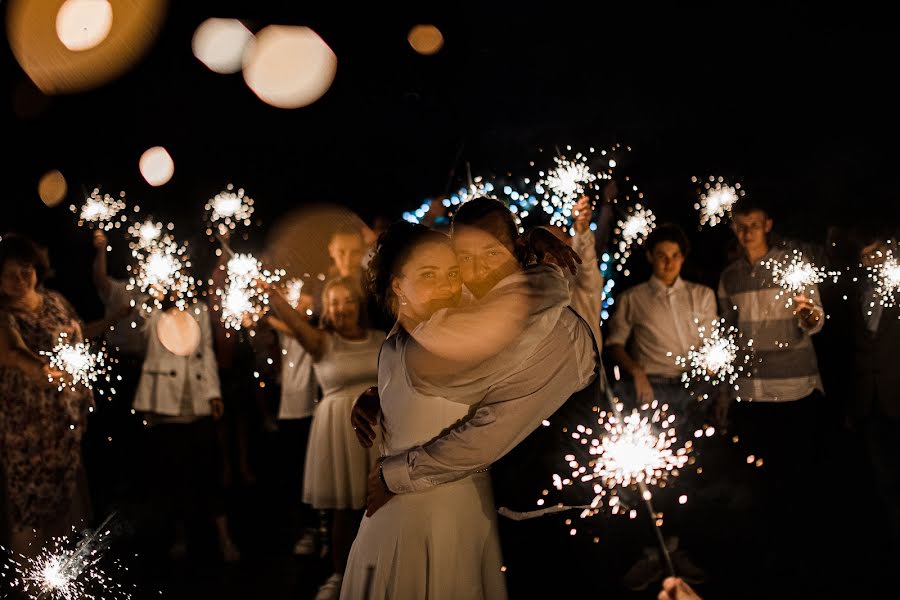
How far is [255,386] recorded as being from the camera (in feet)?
24.6

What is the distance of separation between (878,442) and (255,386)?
17.3 feet

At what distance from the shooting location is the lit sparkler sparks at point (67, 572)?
3.89 meters

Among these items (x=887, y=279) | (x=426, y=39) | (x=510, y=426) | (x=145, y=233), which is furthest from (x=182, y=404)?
(x=887, y=279)

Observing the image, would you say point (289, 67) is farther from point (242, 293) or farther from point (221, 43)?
point (242, 293)

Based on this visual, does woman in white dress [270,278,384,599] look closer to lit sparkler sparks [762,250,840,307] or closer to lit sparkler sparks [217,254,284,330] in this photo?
lit sparkler sparks [217,254,284,330]

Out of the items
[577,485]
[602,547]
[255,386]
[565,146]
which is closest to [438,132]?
[565,146]

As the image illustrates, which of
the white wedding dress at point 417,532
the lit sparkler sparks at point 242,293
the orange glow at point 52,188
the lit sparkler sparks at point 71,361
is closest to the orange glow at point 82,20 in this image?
the orange glow at point 52,188

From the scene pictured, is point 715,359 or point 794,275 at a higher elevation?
point 794,275

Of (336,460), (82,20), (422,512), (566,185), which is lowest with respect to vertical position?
(422,512)

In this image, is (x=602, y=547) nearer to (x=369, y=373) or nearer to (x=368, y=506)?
(x=369, y=373)

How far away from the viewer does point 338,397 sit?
4.70 metres

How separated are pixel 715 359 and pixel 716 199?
2.00 m

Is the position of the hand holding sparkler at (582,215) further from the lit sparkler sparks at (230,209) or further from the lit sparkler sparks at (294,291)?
the lit sparkler sparks at (230,209)

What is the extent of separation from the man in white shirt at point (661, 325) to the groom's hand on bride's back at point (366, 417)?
253 centimetres
